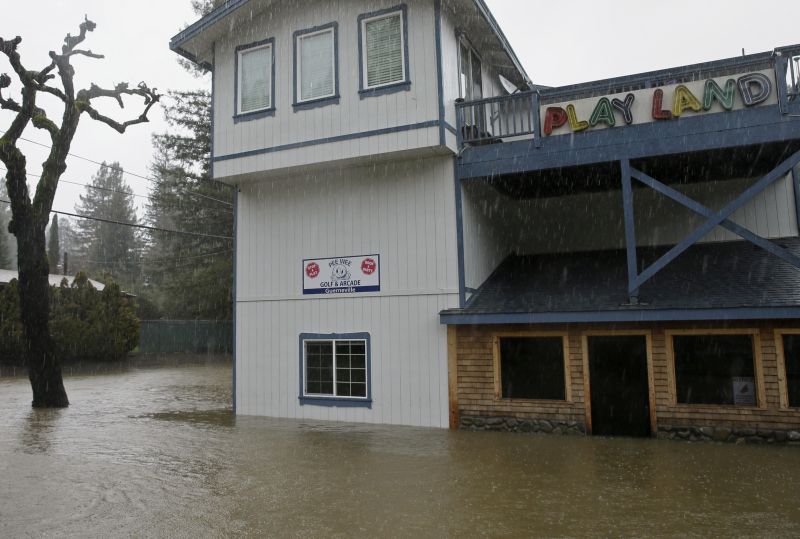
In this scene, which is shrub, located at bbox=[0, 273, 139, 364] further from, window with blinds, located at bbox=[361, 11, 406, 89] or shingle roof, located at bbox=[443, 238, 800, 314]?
shingle roof, located at bbox=[443, 238, 800, 314]

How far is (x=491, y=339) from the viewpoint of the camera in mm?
10328

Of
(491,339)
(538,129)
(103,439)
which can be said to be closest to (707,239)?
(538,129)

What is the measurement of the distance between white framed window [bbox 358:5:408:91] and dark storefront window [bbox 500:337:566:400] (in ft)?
17.1

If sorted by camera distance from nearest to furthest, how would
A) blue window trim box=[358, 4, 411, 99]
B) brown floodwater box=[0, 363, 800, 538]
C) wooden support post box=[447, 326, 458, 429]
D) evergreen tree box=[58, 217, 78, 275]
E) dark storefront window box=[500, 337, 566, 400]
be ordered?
brown floodwater box=[0, 363, 800, 538] < dark storefront window box=[500, 337, 566, 400] < wooden support post box=[447, 326, 458, 429] < blue window trim box=[358, 4, 411, 99] < evergreen tree box=[58, 217, 78, 275]

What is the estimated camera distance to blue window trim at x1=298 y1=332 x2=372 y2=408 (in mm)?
11227

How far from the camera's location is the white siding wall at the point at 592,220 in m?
11.5

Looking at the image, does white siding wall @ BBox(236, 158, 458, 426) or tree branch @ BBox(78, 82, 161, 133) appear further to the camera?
tree branch @ BBox(78, 82, 161, 133)

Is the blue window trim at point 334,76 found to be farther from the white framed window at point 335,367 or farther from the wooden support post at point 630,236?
the wooden support post at point 630,236

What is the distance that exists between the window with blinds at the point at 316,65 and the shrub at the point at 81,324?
16.5 m

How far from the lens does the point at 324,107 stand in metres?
11.5

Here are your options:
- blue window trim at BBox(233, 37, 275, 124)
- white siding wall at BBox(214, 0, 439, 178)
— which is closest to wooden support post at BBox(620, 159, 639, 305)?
white siding wall at BBox(214, 0, 439, 178)

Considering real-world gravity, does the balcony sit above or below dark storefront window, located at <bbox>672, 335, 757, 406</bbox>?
above

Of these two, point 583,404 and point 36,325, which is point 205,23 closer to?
point 36,325

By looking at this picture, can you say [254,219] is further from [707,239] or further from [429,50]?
[707,239]
